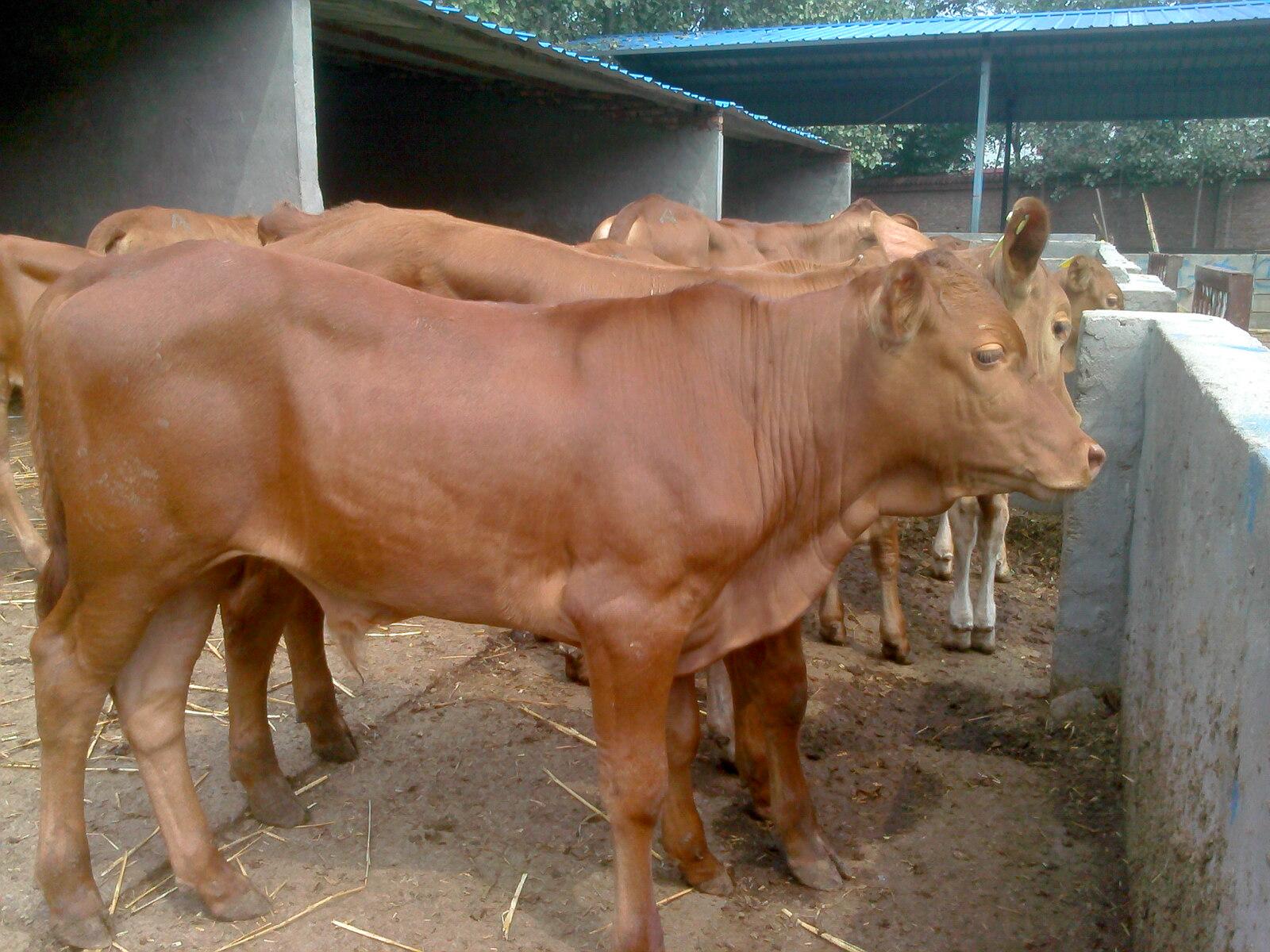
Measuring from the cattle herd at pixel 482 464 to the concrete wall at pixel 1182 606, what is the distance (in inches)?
17.8

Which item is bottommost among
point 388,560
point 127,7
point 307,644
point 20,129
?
point 307,644

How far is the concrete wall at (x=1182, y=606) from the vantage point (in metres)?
2.37

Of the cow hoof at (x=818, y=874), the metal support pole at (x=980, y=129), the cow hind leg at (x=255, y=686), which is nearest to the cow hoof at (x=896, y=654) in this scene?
the cow hoof at (x=818, y=874)

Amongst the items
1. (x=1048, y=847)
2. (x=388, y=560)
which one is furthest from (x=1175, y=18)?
(x=388, y=560)

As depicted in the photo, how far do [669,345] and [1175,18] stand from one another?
1612 cm

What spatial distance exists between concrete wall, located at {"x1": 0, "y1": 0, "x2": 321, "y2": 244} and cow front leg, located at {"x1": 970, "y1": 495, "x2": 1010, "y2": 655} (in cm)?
477

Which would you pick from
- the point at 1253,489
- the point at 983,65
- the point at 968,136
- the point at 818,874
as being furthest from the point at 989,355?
the point at 968,136

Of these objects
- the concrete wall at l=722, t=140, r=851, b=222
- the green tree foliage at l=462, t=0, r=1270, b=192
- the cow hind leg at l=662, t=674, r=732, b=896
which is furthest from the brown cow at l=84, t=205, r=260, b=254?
the green tree foliage at l=462, t=0, r=1270, b=192

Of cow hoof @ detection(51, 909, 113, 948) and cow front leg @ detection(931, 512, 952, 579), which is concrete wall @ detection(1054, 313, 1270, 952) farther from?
cow hoof @ detection(51, 909, 113, 948)

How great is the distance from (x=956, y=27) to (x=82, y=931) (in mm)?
17567

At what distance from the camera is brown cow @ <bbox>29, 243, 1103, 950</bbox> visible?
3037 mm

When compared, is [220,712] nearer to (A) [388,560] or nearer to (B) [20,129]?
(A) [388,560]

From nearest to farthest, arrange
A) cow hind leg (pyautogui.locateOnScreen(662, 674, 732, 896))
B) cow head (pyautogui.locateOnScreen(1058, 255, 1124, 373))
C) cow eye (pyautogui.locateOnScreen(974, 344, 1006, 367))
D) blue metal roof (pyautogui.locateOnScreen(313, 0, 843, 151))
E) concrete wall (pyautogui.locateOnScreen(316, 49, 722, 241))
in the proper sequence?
cow eye (pyautogui.locateOnScreen(974, 344, 1006, 367)), cow hind leg (pyautogui.locateOnScreen(662, 674, 732, 896)), cow head (pyautogui.locateOnScreen(1058, 255, 1124, 373)), blue metal roof (pyautogui.locateOnScreen(313, 0, 843, 151)), concrete wall (pyautogui.locateOnScreen(316, 49, 722, 241))

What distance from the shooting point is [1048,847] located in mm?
3949
